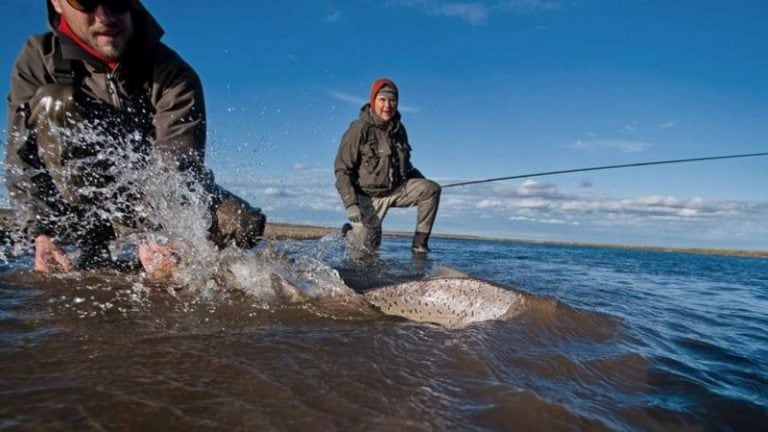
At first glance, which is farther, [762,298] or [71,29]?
[762,298]

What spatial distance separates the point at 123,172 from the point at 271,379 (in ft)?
8.46

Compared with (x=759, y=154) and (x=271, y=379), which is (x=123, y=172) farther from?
(x=759, y=154)

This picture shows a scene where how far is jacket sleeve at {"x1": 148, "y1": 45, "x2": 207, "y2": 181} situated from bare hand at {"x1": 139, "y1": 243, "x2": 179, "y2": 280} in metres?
0.61

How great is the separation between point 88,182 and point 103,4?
4.12 ft

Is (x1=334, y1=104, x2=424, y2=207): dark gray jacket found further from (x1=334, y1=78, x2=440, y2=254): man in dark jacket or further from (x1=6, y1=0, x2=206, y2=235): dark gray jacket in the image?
(x1=6, y1=0, x2=206, y2=235): dark gray jacket

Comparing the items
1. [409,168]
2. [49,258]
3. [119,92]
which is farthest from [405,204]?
[49,258]

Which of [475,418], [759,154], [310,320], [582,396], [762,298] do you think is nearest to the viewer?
[475,418]

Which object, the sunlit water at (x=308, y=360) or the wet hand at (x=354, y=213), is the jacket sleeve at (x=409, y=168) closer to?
the wet hand at (x=354, y=213)

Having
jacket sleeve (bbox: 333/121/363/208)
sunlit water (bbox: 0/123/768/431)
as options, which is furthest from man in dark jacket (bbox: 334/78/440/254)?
sunlit water (bbox: 0/123/768/431)

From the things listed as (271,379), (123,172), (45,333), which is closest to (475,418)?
(271,379)

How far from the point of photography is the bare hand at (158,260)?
108 inches

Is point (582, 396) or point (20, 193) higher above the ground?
point (20, 193)

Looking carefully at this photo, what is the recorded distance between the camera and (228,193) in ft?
11.2

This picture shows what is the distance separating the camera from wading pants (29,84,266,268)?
2941mm
